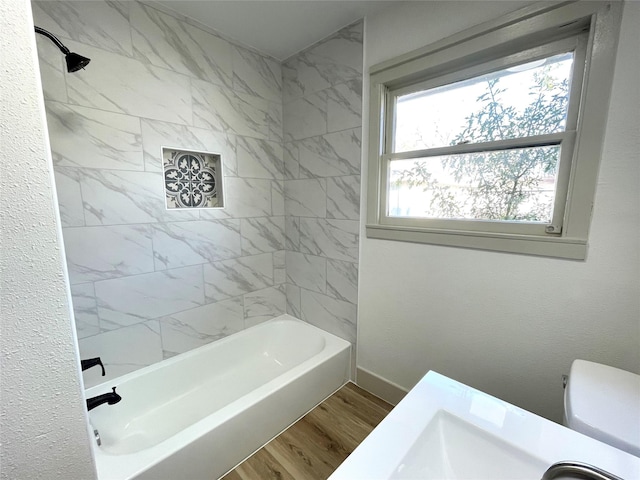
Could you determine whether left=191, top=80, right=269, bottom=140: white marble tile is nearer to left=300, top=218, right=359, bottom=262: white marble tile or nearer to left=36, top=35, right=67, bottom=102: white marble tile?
left=36, top=35, right=67, bottom=102: white marble tile

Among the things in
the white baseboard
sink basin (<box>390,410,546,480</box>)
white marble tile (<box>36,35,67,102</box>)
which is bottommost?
the white baseboard

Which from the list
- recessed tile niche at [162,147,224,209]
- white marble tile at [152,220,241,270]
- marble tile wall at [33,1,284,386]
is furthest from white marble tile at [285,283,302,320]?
recessed tile niche at [162,147,224,209]

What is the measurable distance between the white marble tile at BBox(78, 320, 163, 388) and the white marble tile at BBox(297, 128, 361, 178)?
1.53m

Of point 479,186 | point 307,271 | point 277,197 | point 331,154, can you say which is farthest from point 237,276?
point 479,186

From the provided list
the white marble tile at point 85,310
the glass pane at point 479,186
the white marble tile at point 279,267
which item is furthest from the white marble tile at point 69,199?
the glass pane at point 479,186

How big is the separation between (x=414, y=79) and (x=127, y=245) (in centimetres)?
195

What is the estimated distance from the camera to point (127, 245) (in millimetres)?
1607

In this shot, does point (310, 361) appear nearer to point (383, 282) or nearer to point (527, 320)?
point (383, 282)

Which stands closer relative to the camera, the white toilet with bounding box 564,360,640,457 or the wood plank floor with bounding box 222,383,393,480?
the white toilet with bounding box 564,360,640,457

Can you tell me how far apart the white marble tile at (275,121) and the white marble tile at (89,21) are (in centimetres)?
96

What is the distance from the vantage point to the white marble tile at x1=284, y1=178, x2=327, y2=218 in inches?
81.4

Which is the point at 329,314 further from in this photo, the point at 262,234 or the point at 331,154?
the point at 331,154

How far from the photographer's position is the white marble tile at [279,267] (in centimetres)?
240

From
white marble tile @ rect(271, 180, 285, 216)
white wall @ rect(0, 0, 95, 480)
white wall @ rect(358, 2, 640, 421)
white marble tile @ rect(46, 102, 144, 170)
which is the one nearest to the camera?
white wall @ rect(0, 0, 95, 480)
